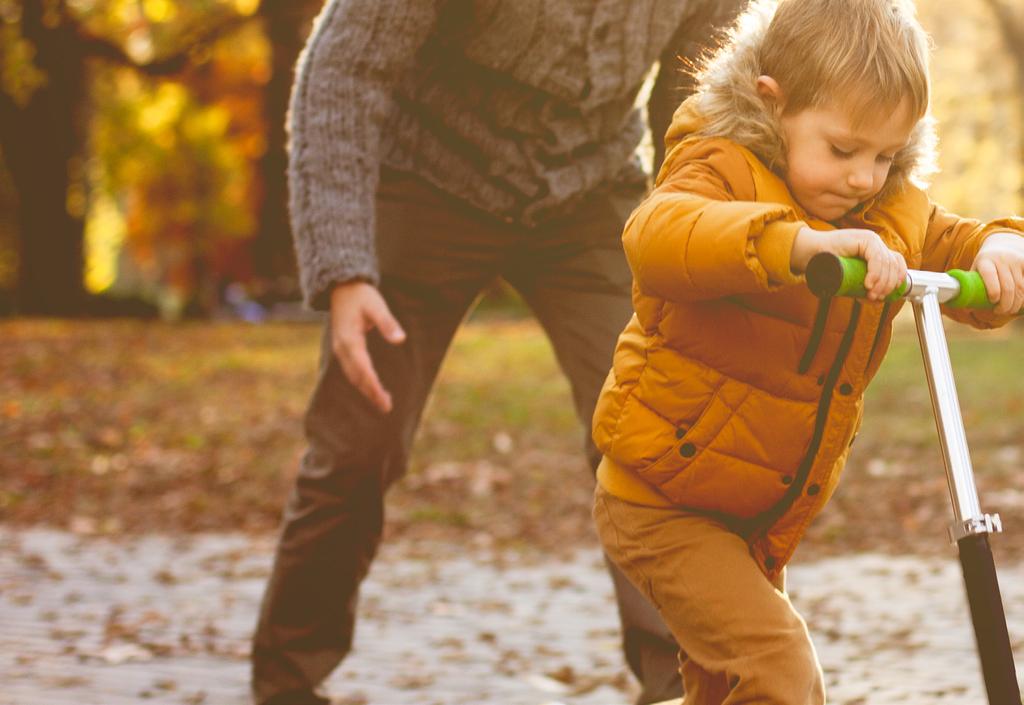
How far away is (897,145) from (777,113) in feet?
0.71

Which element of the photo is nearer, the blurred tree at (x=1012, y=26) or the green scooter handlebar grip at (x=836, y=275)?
the green scooter handlebar grip at (x=836, y=275)

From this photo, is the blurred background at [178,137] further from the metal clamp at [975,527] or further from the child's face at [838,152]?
the metal clamp at [975,527]

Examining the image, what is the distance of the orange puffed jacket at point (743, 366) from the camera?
8.48 feet

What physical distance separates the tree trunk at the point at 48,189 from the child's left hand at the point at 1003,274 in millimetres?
20985

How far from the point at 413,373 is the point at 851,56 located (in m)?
1.61

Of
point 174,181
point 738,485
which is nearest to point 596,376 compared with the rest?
point 738,485

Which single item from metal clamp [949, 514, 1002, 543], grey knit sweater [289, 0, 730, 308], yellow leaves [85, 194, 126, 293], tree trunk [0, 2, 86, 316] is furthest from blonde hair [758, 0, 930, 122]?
yellow leaves [85, 194, 126, 293]

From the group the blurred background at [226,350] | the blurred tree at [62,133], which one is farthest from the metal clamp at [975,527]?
the blurred tree at [62,133]

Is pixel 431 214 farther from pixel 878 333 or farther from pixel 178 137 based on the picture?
pixel 178 137

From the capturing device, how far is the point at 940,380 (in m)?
2.21

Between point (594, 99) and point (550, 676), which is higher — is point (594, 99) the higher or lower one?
the higher one

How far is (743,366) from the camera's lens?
2.60 meters

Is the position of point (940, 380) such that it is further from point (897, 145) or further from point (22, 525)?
point (22, 525)

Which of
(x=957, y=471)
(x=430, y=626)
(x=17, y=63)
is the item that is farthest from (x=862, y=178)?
(x=17, y=63)
